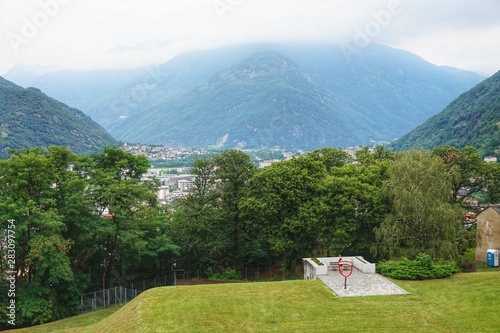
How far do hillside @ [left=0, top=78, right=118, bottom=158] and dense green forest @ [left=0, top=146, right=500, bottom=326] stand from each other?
108530 mm

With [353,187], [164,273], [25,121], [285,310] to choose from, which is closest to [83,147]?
[25,121]

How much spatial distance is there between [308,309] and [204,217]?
18812 mm

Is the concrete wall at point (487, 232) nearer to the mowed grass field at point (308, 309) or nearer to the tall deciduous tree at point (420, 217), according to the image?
the tall deciduous tree at point (420, 217)

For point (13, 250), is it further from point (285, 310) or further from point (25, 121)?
point (25, 121)

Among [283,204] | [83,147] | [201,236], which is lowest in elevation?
[201,236]

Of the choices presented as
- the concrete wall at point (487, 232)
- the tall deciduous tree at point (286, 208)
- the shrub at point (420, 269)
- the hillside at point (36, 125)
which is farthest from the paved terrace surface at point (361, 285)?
the hillside at point (36, 125)

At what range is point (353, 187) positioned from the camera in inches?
1336

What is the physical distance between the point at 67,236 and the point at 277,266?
20.1 metres

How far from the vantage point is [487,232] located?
35.5 metres

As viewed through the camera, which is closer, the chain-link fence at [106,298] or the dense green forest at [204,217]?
the dense green forest at [204,217]

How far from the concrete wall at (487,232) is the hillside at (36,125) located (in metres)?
126

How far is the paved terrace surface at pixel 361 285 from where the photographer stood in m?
22.5

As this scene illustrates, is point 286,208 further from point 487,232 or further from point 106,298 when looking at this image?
point 487,232

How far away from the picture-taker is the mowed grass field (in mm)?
18516
